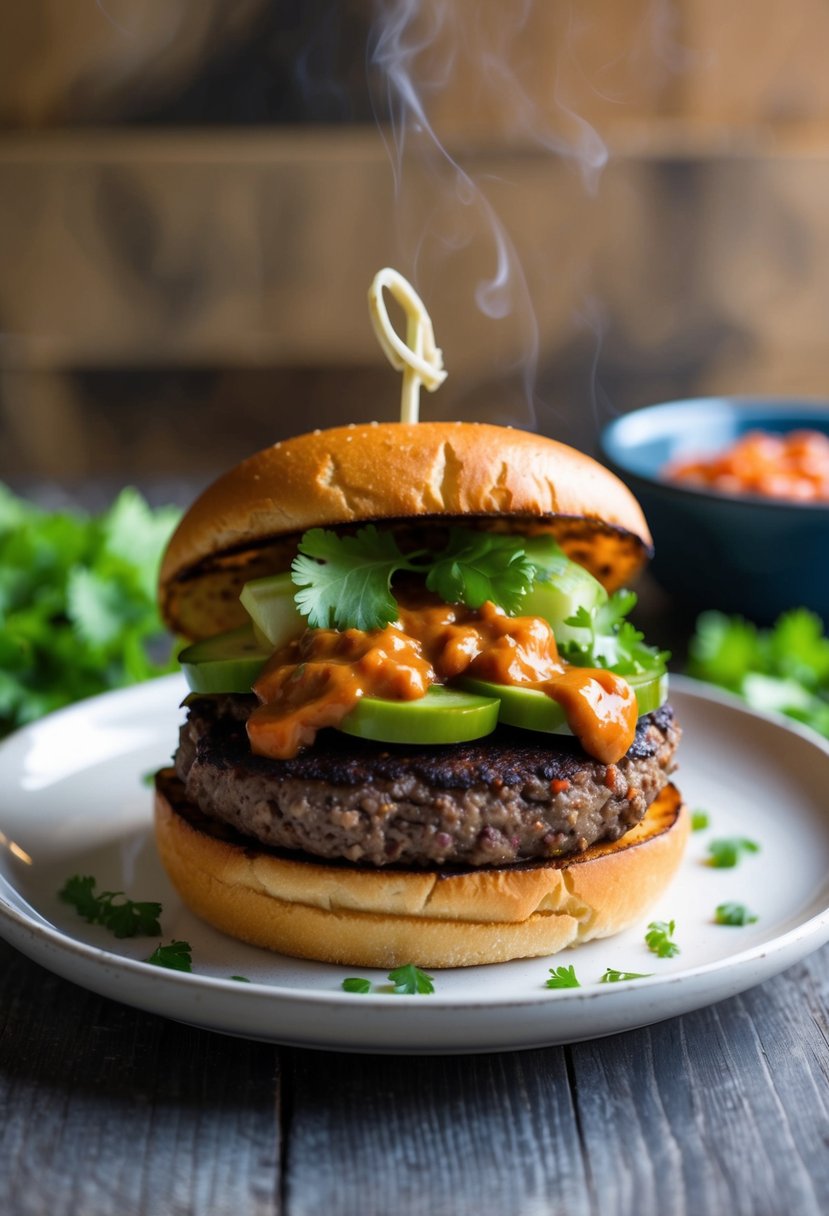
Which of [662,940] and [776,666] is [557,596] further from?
[776,666]

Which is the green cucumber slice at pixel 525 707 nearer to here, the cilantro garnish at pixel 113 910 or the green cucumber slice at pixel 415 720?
the green cucumber slice at pixel 415 720

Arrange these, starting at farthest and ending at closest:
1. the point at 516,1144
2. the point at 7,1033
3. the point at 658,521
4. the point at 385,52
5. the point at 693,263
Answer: the point at 693,263, the point at 385,52, the point at 658,521, the point at 7,1033, the point at 516,1144

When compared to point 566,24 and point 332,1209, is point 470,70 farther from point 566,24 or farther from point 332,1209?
point 332,1209

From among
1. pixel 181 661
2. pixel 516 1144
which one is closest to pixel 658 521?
pixel 181 661

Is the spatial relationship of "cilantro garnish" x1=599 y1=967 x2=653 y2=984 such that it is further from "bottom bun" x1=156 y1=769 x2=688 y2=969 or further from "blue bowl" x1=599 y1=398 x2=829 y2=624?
"blue bowl" x1=599 y1=398 x2=829 y2=624

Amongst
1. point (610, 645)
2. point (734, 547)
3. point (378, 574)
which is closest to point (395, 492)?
point (378, 574)

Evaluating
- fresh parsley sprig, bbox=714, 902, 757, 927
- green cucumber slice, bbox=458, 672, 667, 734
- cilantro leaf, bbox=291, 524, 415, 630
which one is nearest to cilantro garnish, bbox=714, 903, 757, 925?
fresh parsley sprig, bbox=714, 902, 757, 927

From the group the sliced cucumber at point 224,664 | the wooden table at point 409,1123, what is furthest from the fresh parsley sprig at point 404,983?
the sliced cucumber at point 224,664
